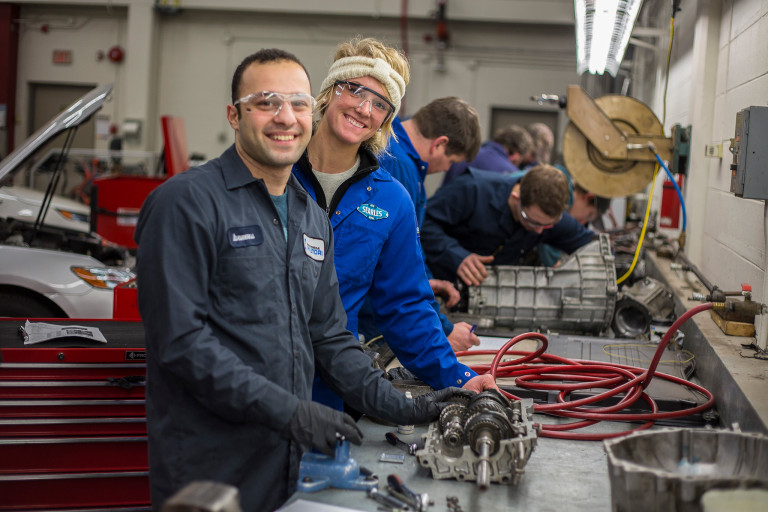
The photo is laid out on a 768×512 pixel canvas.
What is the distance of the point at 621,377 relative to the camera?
2.11m

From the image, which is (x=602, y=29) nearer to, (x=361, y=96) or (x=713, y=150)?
(x=713, y=150)

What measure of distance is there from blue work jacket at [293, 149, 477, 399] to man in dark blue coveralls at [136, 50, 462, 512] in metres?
0.33

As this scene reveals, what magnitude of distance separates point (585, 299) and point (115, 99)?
8778mm

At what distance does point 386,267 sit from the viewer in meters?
1.96

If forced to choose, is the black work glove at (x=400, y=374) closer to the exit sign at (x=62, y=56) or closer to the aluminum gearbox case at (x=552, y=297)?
the aluminum gearbox case at (x=552, y=297)

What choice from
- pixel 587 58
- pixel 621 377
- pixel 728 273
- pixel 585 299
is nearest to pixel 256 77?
pixel 621 377

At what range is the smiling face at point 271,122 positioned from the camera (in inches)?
57.5

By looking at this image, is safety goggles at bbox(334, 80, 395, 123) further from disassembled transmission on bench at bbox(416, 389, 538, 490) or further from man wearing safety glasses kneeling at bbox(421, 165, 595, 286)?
man wearing safety glasses kneeling at bbox(421, 165, 595, 286)

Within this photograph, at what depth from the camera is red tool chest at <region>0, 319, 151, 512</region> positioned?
205cm

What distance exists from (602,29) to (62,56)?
30.1 feet

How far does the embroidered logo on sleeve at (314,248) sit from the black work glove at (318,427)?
0.32 meters

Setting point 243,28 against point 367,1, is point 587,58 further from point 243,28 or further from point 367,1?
point 243,28

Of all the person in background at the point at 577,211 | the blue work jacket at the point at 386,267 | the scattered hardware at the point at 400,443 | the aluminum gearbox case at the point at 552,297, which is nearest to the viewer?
Answer: the scattered hardware at the point at 400,443

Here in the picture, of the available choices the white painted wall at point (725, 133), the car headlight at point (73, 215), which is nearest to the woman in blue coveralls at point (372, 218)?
the white painted wall at point (725, 133)
